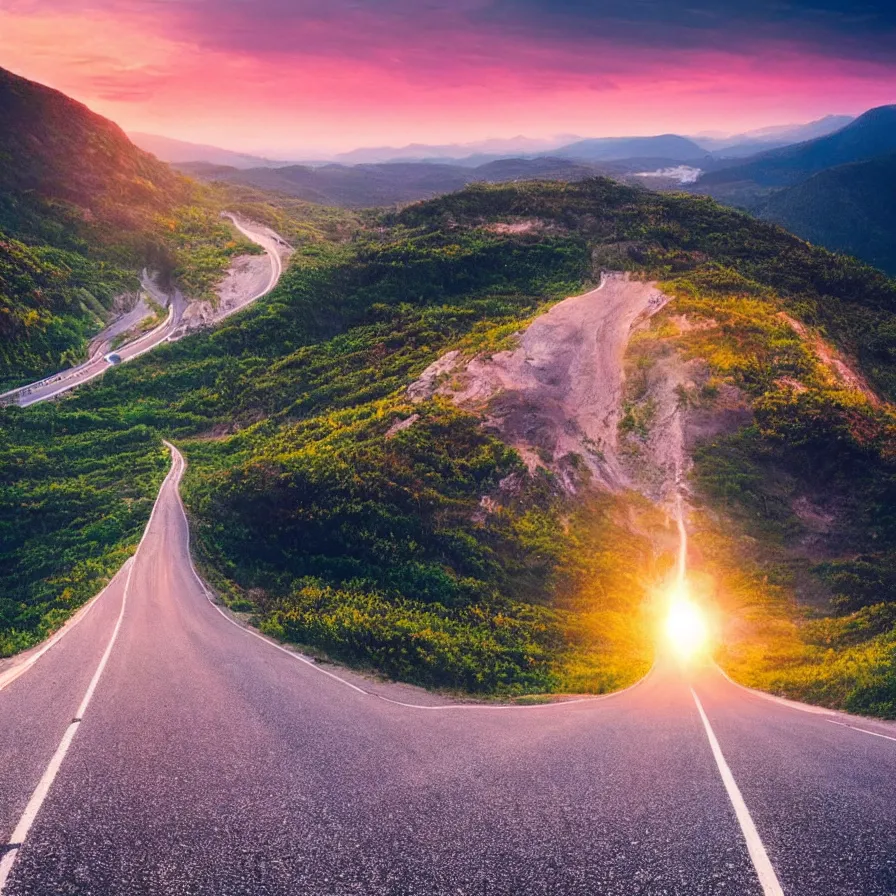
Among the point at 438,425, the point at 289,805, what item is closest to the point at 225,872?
the point at 289,805

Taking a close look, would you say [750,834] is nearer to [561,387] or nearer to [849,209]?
[561,387]

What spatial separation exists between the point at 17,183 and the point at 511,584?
299 feet

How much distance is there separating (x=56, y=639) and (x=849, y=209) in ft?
771

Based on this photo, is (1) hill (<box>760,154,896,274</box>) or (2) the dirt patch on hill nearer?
(2) the dirt patch on hill

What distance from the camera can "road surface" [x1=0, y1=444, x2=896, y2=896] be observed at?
6.92 meters

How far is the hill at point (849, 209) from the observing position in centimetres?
15812

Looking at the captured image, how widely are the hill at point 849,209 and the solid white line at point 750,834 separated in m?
197

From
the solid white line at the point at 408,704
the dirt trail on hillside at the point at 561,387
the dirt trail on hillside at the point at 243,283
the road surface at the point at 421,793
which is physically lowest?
the solid white line at the point at 408,704

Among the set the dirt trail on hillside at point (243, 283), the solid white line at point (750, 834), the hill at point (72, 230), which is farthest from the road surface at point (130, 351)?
the solid white line at point (750, 834)

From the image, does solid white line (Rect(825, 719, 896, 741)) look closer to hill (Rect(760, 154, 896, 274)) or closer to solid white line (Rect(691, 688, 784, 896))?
solid white line (Rect(691, 688, 784, 896))

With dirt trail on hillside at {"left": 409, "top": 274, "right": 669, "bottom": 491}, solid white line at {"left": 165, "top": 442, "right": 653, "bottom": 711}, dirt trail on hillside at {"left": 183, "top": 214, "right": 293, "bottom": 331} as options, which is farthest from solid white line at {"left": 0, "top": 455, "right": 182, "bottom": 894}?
dirt trail on hillside at {"left": 183, "top": 214, "right": 293, "bottom": 331}

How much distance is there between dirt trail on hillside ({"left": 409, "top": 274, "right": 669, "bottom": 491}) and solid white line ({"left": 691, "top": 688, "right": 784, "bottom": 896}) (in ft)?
63.0

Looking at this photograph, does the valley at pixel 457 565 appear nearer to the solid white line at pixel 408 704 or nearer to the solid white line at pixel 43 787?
the solid white line at pixel 43 787

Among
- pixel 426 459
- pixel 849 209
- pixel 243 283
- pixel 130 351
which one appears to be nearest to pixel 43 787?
pixel 426 459
